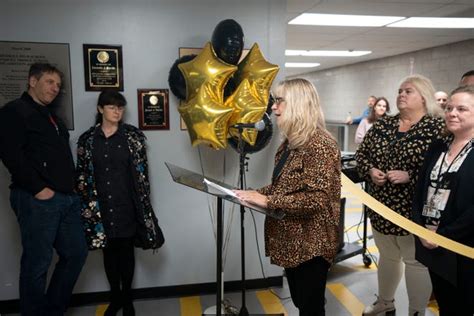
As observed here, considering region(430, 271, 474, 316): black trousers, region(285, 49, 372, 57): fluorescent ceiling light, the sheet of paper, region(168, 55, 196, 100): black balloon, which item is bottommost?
region(430, 271, 474, 316): black trousers

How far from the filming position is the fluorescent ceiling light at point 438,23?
14.2 feet

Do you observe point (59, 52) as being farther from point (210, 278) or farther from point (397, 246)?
point (397, 246)

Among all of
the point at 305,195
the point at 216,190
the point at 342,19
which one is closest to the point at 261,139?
the point at 305,195

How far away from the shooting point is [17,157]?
1939 mm

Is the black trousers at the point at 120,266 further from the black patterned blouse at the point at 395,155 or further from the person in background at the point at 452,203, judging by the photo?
the person in background at the point at 452,203

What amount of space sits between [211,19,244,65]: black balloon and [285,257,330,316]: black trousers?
1243 mm

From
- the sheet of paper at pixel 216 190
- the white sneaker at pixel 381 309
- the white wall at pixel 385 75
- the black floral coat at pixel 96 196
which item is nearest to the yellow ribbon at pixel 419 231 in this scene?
the sheet of paper at pixel 216 190

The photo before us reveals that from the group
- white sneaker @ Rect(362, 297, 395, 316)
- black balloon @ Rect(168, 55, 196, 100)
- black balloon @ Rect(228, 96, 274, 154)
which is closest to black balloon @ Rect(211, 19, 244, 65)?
black balloon @ Rect(168, 55, 196, 100)

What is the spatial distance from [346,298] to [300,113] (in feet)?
5.73

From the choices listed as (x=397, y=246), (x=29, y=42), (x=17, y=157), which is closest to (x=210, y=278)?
(x=397, y=246)

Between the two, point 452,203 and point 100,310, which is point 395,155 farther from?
point 100,310

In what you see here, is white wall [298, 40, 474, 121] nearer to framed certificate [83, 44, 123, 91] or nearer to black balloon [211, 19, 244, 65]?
black balloon [211, 19, 244, 65]

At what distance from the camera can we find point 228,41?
2119mm

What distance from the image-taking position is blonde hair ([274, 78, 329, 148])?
1559 mm
